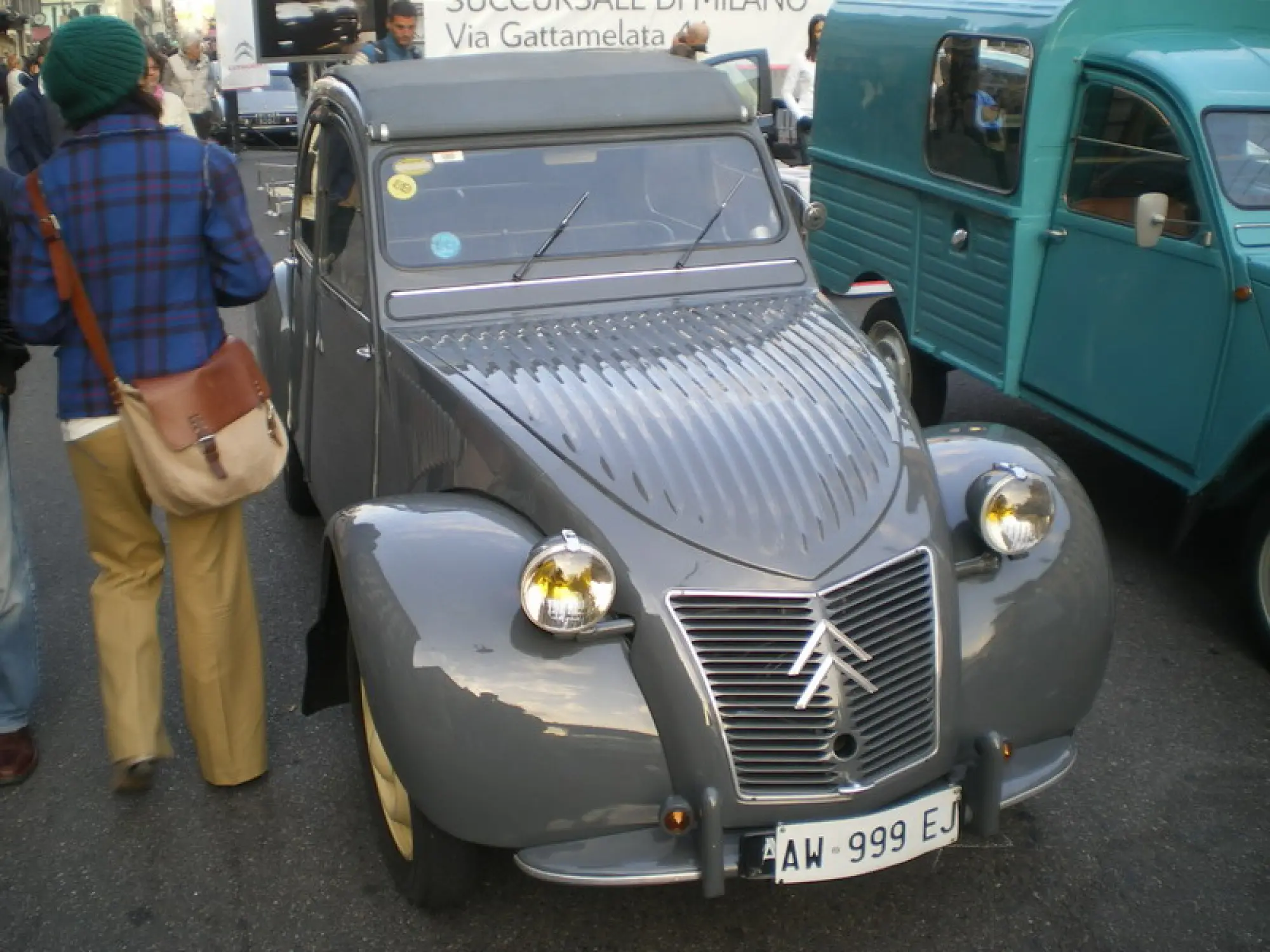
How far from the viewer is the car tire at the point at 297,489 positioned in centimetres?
573

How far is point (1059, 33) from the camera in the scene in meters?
5.43

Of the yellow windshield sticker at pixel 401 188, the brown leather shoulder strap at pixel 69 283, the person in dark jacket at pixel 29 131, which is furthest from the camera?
the person in dark jacket at pixel 29 131

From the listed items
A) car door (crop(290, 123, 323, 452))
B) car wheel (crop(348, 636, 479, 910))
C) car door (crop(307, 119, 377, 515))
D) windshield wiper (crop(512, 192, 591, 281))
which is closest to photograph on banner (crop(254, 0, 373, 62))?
car door (crop(290, 123, 323, 452))

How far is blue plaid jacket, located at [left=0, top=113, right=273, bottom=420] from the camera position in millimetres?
3307

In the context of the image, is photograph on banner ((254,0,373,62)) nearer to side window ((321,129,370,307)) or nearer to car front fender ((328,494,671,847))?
side window ((321,129,370,307))

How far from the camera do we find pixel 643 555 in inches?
112

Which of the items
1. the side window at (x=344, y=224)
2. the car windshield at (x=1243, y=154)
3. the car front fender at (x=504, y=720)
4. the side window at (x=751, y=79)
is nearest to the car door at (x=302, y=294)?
the side window at (x=344, y=224)

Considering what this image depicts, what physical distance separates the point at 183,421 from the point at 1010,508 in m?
1.94

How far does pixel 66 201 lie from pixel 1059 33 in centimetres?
382

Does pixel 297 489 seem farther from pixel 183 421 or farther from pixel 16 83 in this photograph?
pixel 16 83

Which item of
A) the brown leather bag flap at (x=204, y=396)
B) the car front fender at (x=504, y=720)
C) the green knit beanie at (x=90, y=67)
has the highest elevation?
the green knit beanie at (x=90, y=67)

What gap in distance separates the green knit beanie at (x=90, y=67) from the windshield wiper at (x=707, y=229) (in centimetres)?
156

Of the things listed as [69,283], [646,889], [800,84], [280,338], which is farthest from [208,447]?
[800,84]

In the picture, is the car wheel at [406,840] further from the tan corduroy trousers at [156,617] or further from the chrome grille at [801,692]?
the chrome grille at [801,692]
